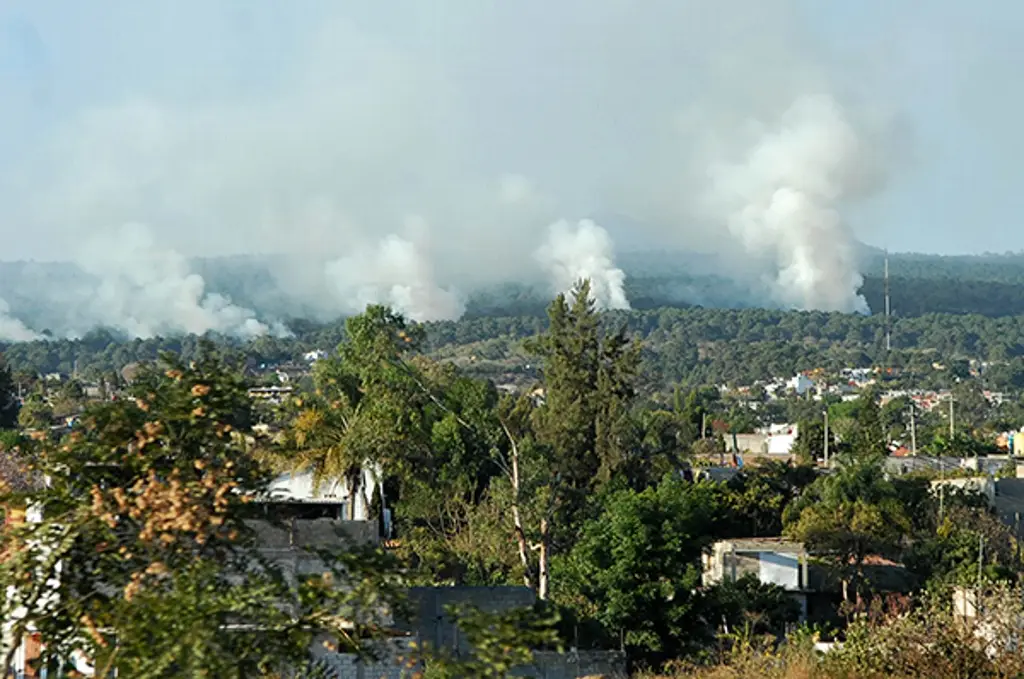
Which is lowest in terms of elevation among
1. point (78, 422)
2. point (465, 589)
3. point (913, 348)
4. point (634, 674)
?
point (634, 674)

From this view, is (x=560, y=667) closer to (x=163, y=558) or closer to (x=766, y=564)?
(x=766, y=564)

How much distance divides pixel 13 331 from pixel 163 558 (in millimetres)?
164333

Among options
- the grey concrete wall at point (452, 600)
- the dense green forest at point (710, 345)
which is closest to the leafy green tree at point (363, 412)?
the grey concrete wall at point (452, 600)

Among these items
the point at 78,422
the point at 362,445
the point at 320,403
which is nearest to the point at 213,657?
the point at 78,422

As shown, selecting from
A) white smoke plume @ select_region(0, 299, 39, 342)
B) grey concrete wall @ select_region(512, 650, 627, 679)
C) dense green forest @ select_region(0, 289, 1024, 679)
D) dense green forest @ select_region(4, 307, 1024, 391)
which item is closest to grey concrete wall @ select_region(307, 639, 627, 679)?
grey concrete wall @ select_region(512, 650, 627, 679)

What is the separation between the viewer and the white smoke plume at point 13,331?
162 meters

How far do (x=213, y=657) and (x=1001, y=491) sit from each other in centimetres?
3488

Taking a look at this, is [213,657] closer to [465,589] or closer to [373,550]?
[373,550]

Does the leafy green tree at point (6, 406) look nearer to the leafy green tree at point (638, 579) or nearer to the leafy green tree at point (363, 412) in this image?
the leafy green tree at point (363, 412)

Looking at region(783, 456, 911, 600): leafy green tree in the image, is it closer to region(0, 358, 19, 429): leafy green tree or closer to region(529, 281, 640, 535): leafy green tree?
region(529, 281, 640, 535): leafy green tree

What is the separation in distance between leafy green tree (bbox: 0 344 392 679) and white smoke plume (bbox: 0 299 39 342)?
161m

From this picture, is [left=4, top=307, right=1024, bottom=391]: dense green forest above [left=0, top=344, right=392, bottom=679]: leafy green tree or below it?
above

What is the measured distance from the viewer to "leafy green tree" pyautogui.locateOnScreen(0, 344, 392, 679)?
6380 mm

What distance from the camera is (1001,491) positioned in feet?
126
